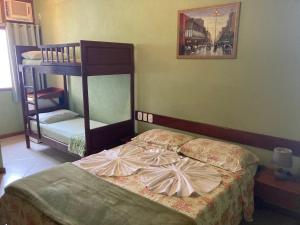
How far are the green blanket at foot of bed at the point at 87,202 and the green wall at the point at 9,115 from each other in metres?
3.20

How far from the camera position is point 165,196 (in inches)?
68.8

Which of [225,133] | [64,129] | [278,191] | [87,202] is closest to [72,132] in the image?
[64,129]

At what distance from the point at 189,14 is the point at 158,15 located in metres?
0.44

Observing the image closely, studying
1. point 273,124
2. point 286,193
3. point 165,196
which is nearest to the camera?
point 165,196

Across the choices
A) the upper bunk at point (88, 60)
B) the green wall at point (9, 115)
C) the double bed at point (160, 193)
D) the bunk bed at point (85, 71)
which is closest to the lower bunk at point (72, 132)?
the bunk bed at point (85, 71)

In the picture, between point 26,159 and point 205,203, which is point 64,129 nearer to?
point 26,159

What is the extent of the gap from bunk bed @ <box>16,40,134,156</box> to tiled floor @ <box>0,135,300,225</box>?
0.22 meters

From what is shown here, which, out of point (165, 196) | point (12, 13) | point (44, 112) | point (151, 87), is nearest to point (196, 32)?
point (151, 87)

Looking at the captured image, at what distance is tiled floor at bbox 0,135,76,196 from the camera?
3.19m

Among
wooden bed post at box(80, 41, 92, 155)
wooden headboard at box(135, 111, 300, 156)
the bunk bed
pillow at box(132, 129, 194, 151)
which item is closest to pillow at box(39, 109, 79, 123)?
the bunk bed

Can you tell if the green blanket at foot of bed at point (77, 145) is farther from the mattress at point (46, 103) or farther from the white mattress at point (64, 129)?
the mattress at point (46, 103)

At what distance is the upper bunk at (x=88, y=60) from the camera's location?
267 cm

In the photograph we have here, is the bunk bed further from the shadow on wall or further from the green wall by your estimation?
the green wall

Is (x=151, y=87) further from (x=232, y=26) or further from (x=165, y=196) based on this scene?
(x=165, y=196)
